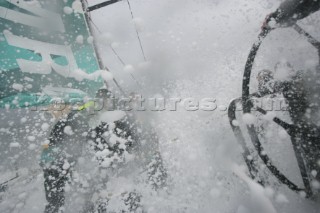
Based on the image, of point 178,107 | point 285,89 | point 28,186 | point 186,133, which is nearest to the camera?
point 285,89

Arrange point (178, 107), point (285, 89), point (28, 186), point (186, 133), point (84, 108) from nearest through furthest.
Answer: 1. point (285, 89)
2. point (84, 108)
3. point (186, 133)
4. point (178, 107)
5. point (28, 186)

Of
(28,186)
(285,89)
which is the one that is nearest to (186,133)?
(285,89)

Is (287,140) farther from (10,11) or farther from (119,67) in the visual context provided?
(119,67)

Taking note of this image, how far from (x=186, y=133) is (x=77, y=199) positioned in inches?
79.6

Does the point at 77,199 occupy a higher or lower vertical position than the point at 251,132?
lower

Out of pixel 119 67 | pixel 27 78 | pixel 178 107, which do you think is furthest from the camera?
pixel 119 67

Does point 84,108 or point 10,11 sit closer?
point 10,11

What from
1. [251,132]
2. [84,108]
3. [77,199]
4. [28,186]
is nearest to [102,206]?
[77,199]

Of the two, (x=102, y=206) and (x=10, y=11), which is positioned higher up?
(x=10, y=11)

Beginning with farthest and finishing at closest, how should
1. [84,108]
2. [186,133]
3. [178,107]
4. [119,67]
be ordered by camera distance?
[119,67] < [178,107] < [186,133] < [84,108]

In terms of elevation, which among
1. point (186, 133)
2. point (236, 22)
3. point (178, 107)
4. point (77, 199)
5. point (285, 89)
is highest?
point (236, 22)

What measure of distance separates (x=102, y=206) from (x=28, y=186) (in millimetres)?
3042

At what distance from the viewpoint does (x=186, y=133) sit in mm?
4699

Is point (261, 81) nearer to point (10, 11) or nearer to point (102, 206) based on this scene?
point (102, 206)
